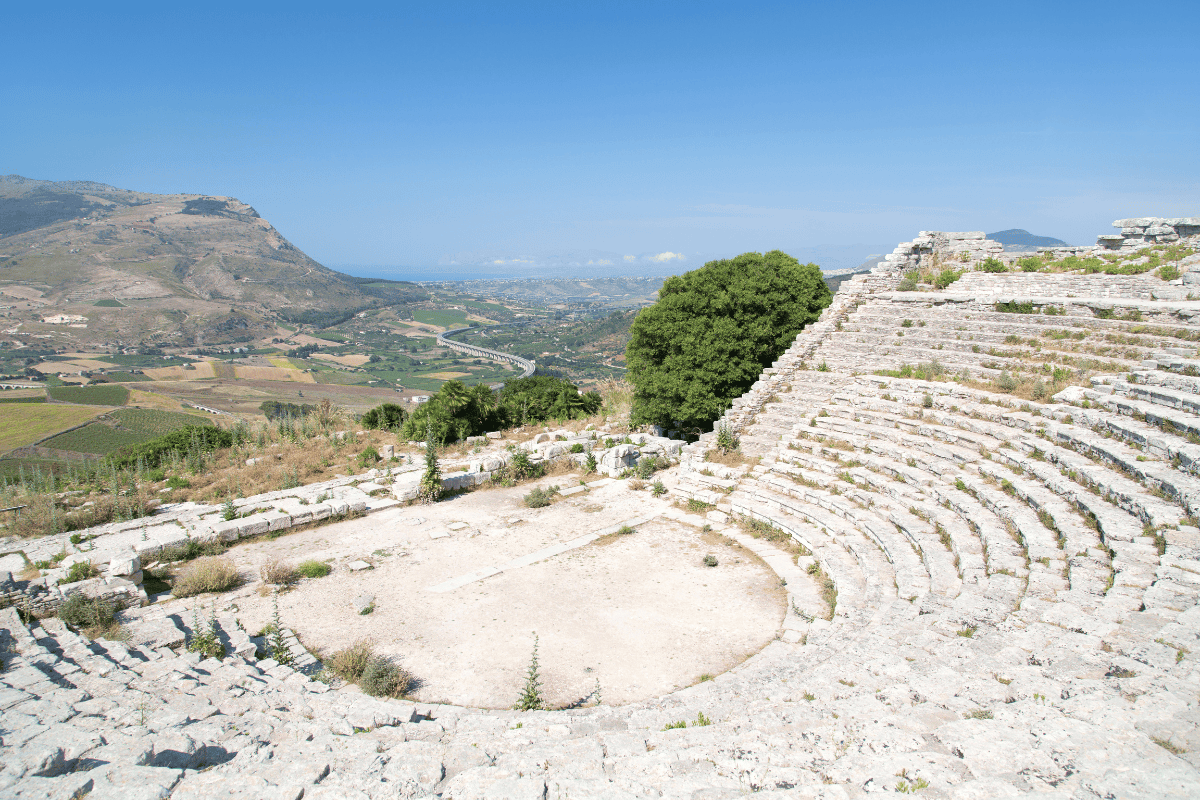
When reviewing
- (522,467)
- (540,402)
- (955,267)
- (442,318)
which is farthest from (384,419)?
(442,318)

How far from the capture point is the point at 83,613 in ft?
28.2

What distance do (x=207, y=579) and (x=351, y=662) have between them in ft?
13.4

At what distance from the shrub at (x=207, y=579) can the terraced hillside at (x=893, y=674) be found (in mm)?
2071

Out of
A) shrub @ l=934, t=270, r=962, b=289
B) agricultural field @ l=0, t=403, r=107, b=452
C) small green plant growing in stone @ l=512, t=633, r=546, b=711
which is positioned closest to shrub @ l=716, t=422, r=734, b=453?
small green plant growing in stone @ l=512, t=633, r=546, b=711

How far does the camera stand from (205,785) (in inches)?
180

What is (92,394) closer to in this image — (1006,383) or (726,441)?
(726,441)

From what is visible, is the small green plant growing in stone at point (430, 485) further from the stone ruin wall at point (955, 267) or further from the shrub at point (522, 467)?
the stone ruin wall at point (955, 267)

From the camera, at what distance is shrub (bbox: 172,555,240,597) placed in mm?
10023

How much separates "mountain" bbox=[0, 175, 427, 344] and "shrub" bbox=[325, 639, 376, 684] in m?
106

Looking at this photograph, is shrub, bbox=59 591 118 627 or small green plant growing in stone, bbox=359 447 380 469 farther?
small green plant growing in stone, bbox=359 447 380 469

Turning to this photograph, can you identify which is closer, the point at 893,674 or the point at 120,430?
the point at 893,674

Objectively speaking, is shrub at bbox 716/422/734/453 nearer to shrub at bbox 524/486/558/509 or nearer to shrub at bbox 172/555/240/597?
shrub at bbox 524/486/558/509

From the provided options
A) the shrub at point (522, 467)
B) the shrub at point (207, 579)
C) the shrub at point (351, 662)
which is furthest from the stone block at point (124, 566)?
the shrub at point (522, 467)

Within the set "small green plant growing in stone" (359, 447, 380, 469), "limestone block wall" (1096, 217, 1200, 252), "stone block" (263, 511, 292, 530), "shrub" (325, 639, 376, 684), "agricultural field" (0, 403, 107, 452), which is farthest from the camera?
"agricultural field" (0, 403, 107, 452)
